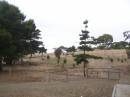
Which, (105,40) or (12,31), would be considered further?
(105,40)

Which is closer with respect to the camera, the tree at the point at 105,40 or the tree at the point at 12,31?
the tree at the point at 12,31

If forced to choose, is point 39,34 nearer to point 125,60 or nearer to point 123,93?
point 125,60

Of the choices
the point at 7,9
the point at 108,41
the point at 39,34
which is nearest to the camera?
the point at 7,9

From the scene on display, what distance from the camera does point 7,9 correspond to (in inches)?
2020

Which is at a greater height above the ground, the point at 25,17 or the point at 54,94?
the point at 25,17

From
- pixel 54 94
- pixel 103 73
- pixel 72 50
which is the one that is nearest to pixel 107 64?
pixel 103 73

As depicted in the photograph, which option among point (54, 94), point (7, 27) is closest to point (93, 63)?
point (7, 27)

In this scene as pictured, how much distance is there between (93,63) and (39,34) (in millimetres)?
17425

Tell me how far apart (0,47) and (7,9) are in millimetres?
7115

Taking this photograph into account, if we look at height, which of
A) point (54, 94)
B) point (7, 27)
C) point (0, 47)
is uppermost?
point (7, 27)

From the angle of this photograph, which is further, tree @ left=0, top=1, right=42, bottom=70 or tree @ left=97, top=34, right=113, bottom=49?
tree @ left=97, top=34, right=113, bottom=49

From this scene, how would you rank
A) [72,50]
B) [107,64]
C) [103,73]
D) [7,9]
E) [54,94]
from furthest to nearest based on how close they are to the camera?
1. [72,50]
2. [107,64]
3. [7,9]
4. [103,73]
5. [54,94]

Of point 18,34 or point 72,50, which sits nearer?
point 18,34

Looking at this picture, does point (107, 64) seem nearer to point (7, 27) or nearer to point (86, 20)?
point (86, 20)
